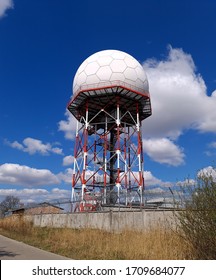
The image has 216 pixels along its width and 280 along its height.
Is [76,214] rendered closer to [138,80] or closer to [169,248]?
[169,248]

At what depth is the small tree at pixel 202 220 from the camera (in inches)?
282

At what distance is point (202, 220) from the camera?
7.41 meters

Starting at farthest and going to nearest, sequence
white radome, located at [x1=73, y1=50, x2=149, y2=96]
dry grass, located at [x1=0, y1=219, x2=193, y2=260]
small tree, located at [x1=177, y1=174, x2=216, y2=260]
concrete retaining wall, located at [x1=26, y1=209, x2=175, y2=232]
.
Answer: white radome, located at [x1=73, y1=50, x2=149, y2=96]
concrete retaining wall, located at [x1=26, y1=209, x2=175, y2=232]
dry grass, located at [x1=0, y1=219, x2=193, y2=260]
small tree, located at [x1=177, y1=174, x2=216, y2=260]

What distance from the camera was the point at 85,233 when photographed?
14.6 meters

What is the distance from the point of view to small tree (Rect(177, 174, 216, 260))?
7.17 meters

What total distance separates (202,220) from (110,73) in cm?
2761

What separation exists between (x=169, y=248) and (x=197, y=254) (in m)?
1.49

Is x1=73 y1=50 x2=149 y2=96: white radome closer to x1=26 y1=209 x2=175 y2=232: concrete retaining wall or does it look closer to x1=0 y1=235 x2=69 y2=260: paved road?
x1=26 y1=209 x2=175 y2=232: concrete retaining wall

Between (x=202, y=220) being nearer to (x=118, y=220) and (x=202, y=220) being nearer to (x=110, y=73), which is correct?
(x=118, y=220)

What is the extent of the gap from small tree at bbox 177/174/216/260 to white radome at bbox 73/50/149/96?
85.8 ft

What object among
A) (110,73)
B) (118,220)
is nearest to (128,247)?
(118,220)

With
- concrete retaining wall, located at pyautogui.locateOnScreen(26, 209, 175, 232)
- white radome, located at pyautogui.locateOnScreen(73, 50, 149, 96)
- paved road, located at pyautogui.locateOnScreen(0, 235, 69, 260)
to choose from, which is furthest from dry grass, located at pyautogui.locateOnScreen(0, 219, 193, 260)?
white radome, located at pyautogui.locateOnScreen(73, 50, 149, 96)

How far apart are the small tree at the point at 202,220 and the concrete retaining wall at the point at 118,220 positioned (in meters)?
2.83

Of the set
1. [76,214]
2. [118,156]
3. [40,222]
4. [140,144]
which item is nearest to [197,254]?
[76,214]
